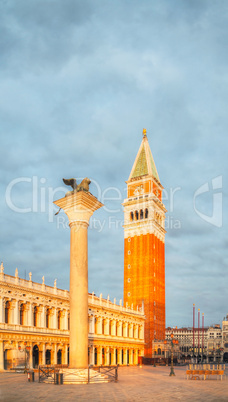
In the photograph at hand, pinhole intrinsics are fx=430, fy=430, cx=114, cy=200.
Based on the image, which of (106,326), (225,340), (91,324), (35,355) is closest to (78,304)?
(35,355)

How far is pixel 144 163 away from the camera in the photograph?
103 m

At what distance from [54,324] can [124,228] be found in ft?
150

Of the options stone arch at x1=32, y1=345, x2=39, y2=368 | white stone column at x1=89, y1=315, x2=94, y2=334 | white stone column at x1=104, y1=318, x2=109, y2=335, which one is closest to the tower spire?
white stone column at x1=104, y1=318, x2=109, y2=335

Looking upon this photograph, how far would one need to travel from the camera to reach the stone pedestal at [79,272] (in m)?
25.3

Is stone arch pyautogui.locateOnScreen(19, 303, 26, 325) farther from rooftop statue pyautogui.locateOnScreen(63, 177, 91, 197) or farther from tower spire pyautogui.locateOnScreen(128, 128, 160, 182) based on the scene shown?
tower spire pyautogui.locateOnScreen(128, 128, 160, 182)

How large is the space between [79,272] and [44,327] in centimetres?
3076

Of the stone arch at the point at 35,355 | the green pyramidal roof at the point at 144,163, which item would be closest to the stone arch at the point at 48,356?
the stone arch at the point at 35,355

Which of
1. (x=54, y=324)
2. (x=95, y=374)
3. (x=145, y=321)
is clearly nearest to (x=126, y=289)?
Answer: (x=145, y=321)

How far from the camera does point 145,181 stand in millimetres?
99938

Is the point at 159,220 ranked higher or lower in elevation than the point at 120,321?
higher

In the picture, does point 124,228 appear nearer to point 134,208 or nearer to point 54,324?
point 134,208

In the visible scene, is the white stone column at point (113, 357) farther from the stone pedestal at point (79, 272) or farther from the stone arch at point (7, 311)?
the stone pedestal at point (79, 272)

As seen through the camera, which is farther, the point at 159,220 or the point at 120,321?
the point at 159,220

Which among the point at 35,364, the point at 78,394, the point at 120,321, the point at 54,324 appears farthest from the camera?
the point at 120,321
